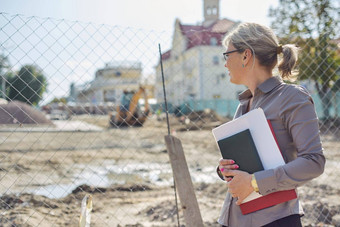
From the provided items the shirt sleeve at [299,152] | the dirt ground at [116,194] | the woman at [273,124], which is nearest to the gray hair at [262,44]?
the woman at [273,124]

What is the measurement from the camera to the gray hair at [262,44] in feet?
5.47

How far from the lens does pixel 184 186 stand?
97.6 inches

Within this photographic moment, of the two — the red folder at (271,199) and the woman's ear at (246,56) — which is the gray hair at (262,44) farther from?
the red folder at (271,199)

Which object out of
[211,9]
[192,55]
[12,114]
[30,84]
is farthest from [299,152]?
[211,9]

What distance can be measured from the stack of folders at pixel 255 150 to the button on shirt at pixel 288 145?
0.14 feet

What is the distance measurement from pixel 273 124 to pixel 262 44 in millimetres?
390

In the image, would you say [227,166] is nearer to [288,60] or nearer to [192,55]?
[288,60]

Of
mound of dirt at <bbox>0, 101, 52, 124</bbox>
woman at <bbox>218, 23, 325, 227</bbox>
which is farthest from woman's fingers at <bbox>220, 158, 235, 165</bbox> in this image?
mound of dirt at <bbox>0, 101, 52, 124</bbox>

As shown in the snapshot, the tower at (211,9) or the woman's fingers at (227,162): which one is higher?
the woman's fingers at (227,162)

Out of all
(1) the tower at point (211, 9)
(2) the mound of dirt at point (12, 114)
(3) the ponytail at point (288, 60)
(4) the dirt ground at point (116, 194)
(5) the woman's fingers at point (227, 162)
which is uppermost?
(3) the ponytail at point (288, 60)

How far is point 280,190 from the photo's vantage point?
1567 millimetres

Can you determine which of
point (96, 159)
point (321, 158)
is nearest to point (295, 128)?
point (321, 158)

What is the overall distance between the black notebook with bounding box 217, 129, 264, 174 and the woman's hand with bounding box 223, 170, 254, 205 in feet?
0.14

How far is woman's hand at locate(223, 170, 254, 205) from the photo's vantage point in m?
1.57
